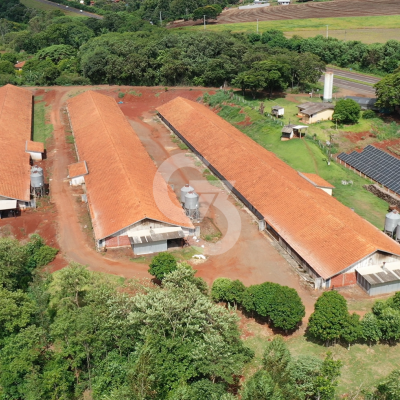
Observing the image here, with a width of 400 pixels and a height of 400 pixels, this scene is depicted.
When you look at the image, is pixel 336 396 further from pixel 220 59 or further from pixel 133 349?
pixel 220 59

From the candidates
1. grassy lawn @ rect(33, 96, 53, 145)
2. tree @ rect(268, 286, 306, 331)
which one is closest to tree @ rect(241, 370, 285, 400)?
tree @ rect(268, 286, 306, 331)

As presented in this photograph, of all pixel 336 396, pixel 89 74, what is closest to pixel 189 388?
pixel 336 396

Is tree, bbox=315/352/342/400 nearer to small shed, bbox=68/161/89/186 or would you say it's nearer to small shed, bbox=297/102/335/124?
small shed, bbox=68/161/89/186

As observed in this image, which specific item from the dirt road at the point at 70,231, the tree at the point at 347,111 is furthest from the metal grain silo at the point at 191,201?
the tree at the point at 347,111

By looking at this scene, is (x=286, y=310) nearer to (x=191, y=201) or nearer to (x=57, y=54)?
(x=191, y=201)

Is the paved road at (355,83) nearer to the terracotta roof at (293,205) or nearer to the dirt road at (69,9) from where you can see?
the terracotta roof at (293,205)

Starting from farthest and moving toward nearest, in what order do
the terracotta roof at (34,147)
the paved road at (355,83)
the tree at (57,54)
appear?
the tree at (57,54), the paved road at (355,83), the terracotta roof at (34,147)
